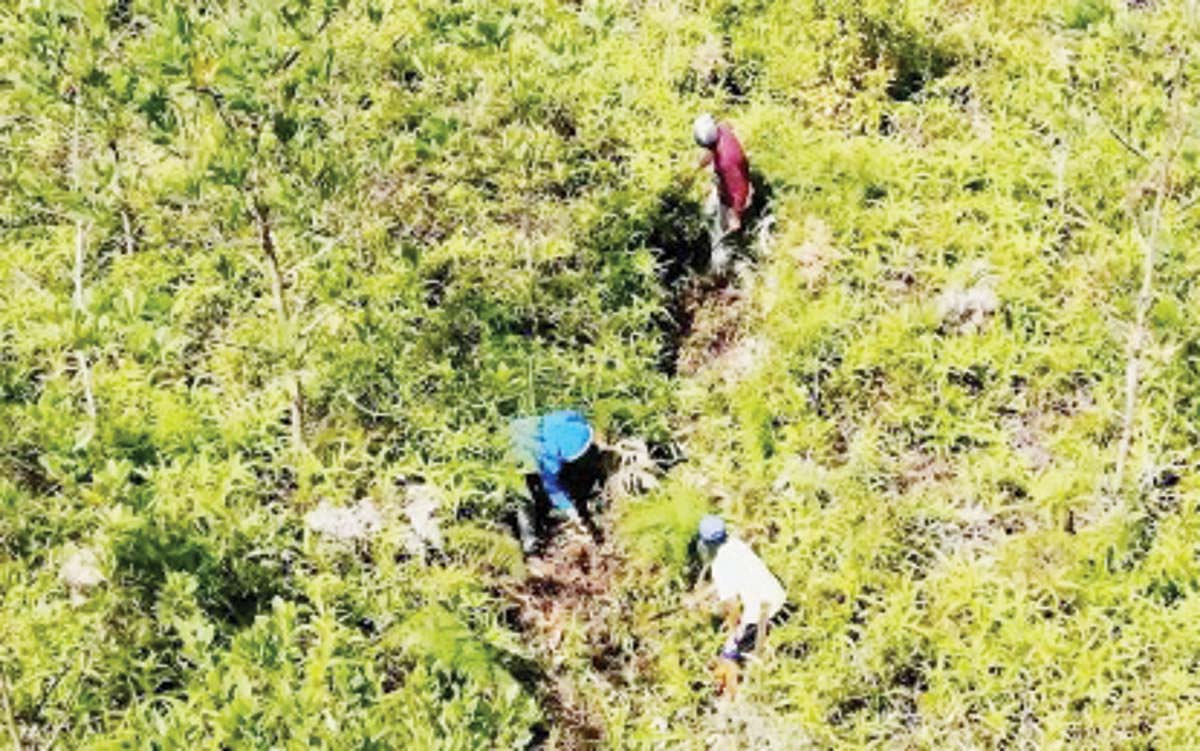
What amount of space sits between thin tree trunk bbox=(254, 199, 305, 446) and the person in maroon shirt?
262 cm

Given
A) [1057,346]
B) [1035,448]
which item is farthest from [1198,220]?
[1035,448]

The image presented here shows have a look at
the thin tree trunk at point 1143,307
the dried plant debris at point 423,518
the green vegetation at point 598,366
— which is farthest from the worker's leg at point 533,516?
the thin tree trunk at point 1143,307

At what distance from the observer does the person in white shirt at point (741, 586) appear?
21.2 ft

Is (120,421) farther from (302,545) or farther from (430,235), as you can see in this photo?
(430,235)

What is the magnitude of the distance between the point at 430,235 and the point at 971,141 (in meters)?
3.42

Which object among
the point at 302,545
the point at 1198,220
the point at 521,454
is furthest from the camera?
the point at 1198,220

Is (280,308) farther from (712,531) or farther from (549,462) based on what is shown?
(712,531)

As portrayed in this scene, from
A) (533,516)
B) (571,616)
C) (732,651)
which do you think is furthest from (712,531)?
Answer: (533,516)

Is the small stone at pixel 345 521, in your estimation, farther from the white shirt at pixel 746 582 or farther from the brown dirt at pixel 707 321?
A: the brown dirt at pixel 707 321

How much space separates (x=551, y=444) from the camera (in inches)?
276

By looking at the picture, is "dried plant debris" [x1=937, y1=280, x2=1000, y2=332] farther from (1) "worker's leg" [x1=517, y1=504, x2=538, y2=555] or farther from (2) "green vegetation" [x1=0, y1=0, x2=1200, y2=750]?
(1) "worker's leg" [x1=517, y1=504, x2=538, y2=555]

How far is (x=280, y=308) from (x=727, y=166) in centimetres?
277

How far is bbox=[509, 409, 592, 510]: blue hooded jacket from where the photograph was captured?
22.9 ft

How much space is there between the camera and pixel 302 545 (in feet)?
21.5
